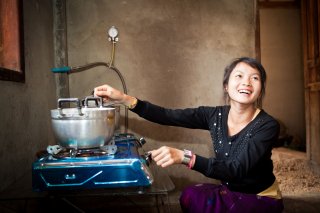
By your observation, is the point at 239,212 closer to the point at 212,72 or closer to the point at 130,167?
the point at 130,167

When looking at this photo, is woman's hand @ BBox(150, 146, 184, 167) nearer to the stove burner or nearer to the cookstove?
the cookstove

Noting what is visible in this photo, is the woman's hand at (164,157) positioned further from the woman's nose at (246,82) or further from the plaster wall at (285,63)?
the plaster wall at (285,63)

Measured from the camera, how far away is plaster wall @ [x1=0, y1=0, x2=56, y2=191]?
1.40 metres

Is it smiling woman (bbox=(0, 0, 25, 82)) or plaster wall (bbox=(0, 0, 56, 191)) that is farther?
smiling woman (bbox=(0, 0, 25, 82))

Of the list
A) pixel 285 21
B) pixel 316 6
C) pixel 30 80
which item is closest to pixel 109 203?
pixel 30 80

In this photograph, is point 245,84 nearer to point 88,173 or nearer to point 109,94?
point 109,94


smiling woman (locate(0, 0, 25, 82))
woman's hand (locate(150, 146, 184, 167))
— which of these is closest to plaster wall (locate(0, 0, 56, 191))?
smiling woman (locate(0, 0, 25, 82))

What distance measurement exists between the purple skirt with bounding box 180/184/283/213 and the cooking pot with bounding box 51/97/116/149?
0.72 m

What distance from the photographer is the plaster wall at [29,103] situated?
1401 mm

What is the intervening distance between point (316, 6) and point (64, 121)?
13.1 feet

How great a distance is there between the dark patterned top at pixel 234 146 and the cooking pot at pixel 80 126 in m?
0.44

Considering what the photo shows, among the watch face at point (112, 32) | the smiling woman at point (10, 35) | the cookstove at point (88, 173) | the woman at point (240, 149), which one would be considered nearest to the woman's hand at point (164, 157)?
the cookstove at point (88, 173)

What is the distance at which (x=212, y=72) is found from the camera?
2.54m

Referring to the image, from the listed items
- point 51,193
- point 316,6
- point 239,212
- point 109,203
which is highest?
point 316,6
